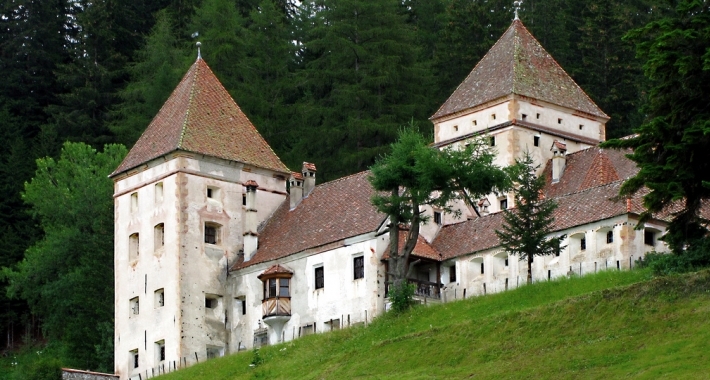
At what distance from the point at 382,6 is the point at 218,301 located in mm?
28871

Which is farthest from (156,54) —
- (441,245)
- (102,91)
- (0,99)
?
(441,245)

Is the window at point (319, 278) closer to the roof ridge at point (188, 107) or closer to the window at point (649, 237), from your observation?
the roof ridge at point (188, 107)

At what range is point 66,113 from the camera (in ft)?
344

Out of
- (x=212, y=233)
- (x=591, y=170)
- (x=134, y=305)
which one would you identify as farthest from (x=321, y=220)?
(x=591, y=170)

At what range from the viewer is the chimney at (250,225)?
2928 inches

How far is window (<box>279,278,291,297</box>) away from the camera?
71250mm

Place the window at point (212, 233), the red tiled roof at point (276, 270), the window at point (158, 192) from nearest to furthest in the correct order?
the red tiled roof at point (276, 270)
the window at point (212, 233)
the window at point (158, 192)

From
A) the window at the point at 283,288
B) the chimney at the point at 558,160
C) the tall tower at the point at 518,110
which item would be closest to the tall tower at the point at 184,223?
the window at the point at 283,288

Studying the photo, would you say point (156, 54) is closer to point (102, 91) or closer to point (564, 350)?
point (102, 91)

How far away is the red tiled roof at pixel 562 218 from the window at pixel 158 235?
38.9ft

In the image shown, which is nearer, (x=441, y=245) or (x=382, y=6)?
(x=441, y=245)

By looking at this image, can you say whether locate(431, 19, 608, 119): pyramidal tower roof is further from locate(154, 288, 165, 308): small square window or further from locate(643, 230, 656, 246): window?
locate(154, 288, 165, 308): small square window

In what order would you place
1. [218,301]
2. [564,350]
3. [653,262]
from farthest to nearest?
[218,301] → [653,262] → [564,350]

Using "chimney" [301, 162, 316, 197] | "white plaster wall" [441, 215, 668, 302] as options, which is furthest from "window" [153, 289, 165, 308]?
"white plaster wall" [441, 215, 668, 302]
